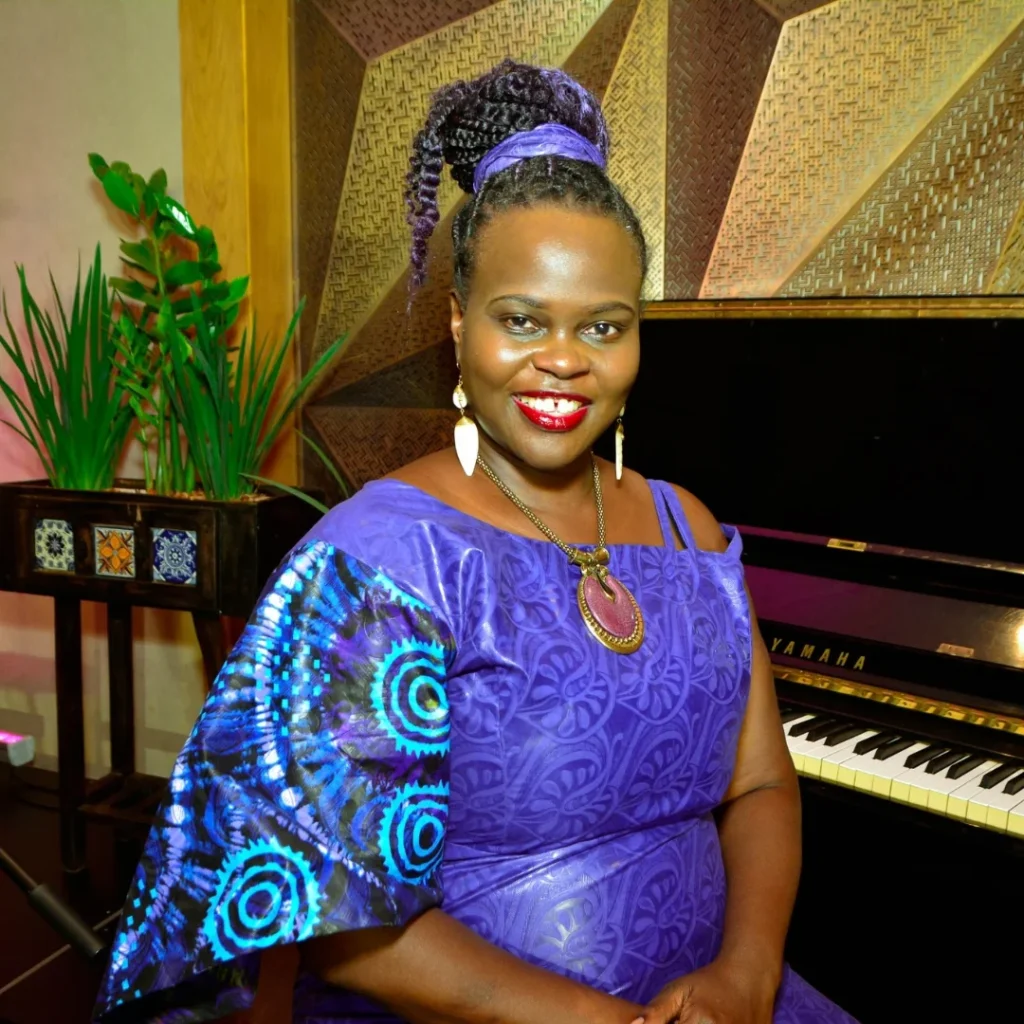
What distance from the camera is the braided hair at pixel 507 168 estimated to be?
4.32 ft

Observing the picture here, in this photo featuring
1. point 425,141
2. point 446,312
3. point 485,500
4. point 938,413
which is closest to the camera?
point 485,500

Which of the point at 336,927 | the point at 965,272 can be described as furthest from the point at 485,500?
the point at 965,272

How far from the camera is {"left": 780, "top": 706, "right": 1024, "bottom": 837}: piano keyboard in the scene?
61.9 inches

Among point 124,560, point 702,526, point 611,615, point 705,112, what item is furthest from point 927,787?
point 124,560

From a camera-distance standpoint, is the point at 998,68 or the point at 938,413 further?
the point at 998,68

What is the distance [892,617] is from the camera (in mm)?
1904

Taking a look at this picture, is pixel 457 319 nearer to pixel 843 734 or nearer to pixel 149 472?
pixel 843 734

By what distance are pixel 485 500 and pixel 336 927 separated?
55 centimetres

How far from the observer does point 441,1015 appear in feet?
3.54

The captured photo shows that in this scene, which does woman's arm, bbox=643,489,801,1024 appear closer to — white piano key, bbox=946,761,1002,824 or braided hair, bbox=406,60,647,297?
white piano key, bbox=946,761,1002,824

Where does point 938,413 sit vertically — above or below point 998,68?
below

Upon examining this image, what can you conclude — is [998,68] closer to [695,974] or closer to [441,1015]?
[695,974]

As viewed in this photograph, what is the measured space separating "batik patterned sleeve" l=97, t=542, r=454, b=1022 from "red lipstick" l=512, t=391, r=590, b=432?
30cm

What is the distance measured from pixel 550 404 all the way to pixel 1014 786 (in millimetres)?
981
